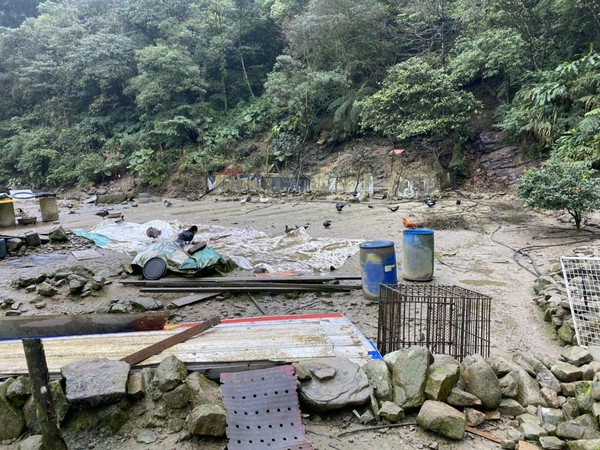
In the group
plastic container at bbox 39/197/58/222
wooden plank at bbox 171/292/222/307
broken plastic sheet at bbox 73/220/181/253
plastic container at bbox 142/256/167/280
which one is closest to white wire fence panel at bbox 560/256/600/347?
wooden plank at bbox 171/292/222/307

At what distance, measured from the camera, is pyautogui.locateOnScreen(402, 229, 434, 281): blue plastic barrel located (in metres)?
5.25

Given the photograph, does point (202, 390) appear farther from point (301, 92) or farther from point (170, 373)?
point (301, 92)

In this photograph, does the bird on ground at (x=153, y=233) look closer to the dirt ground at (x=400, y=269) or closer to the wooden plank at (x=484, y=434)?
the dirt ground at (x=400, y=269)

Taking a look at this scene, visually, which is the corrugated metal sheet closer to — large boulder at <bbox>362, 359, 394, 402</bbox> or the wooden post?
large boulder at <bbox>362, 359, 394, 402</bbox>

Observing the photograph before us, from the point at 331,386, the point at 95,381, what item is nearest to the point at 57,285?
the point at 95,381

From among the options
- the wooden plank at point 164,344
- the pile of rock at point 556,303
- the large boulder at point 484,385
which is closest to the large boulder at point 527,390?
the large boulder at point 484,385

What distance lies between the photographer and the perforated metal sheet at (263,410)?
1.83 meters

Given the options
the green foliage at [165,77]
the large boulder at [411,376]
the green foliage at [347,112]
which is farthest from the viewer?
the green foliage at [165,77]

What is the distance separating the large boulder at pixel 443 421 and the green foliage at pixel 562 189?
22.6ft

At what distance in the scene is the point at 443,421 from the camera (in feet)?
6.55

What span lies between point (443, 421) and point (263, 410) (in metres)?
0.97

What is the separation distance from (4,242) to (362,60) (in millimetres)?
16997

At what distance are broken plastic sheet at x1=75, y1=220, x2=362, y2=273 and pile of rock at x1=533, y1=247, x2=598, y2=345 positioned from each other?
2.93 m

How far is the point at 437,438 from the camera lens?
6.57 feet
